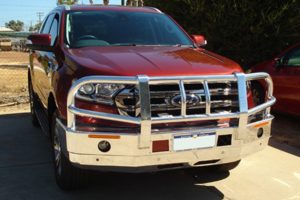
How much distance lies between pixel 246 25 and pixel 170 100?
568 centimetres

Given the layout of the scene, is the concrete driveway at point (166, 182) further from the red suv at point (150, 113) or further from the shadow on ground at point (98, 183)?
the red suv at point (150, 113)

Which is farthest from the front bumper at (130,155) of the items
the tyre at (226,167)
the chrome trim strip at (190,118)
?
the tyre at (226,167)

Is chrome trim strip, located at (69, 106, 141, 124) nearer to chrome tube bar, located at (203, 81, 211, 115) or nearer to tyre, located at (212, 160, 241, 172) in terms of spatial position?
chrome tube bar, located at (203, 81, 211, 115)

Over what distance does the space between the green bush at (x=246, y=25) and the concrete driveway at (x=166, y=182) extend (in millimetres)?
3370

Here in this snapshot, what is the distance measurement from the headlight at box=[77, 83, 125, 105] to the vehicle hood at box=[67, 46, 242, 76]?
4.4 inches

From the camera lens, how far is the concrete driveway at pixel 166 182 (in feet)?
15.4

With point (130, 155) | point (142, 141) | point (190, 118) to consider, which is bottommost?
point (130, 155)

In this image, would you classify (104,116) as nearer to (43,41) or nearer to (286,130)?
(43,41)

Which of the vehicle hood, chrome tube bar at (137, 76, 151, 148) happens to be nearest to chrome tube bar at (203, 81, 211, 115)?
the vehicle hood

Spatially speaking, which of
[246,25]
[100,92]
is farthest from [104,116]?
[246,25]

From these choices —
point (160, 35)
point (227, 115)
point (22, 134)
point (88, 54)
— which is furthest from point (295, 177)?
point (22, 134)

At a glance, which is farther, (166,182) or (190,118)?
(166,182)

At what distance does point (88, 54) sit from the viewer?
4570mm

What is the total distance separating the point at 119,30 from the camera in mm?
5469
